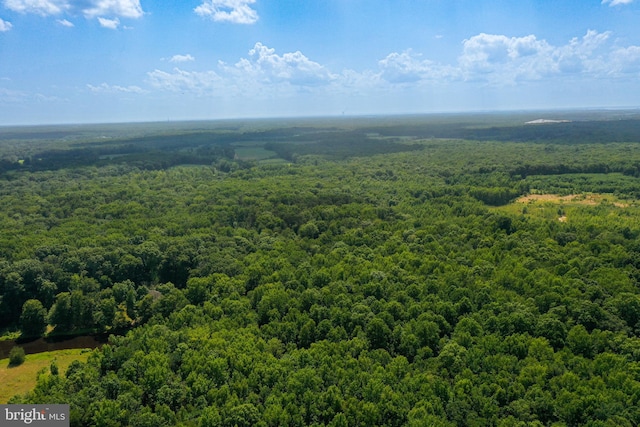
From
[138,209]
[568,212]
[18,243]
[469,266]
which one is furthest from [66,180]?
[568,212]

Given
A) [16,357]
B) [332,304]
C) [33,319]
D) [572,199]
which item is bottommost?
[16,357]

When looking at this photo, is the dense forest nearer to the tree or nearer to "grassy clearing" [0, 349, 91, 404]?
the tree

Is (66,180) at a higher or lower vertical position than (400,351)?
higher

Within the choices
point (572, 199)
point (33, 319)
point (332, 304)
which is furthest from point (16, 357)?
point (572, 199)

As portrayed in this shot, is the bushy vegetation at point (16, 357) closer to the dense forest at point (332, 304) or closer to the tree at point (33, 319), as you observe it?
the tree at point (33, 319)

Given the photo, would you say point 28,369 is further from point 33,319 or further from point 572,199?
point 572,199

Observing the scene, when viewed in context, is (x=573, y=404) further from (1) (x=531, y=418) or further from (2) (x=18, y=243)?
(2) (x=18, y=243)

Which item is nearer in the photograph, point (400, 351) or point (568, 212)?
point (400, 351)
